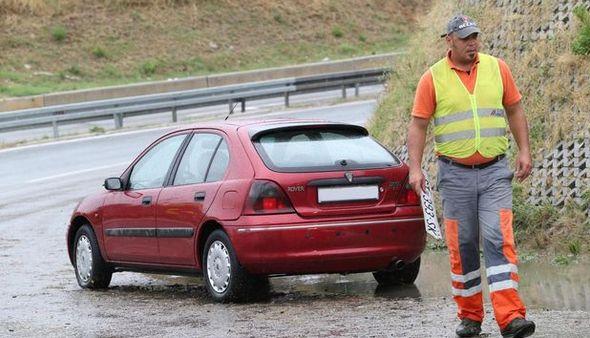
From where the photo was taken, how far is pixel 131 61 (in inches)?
1476

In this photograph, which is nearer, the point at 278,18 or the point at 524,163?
the point at 524,163

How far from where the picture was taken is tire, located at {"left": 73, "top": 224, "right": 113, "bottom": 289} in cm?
1163

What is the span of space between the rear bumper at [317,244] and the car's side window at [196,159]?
0.85 metres

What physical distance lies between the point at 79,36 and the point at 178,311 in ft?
94.8

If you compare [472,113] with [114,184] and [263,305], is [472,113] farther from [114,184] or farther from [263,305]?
[114,184]

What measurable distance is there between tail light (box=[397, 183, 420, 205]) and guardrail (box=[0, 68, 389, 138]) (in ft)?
49.4

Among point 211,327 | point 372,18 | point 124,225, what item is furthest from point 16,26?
point 211,327

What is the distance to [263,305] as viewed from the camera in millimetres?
10023

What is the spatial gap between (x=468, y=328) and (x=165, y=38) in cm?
3156

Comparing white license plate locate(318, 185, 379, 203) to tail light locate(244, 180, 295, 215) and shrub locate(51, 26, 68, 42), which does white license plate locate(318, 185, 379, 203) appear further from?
shrub locate(51, 26, 68, 42)

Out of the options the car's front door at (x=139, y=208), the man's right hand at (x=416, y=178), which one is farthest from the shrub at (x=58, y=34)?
the man's right hand at (x=416, y=178)

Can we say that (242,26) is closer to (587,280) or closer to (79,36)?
(79,36)

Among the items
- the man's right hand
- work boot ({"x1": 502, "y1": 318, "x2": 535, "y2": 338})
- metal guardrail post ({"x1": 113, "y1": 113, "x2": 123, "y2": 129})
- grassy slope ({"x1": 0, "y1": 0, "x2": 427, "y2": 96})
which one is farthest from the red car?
grassy slope ({"x1": 0, "y1": 0, "x2": 427, "y2": 96})

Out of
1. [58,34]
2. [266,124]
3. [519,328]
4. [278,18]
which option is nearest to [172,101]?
[58,34]
